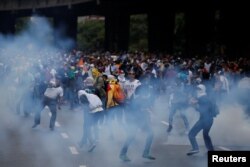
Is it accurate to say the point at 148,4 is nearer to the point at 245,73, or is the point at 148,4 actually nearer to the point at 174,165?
the point at 245,73

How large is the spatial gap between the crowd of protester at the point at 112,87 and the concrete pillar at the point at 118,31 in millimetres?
40704

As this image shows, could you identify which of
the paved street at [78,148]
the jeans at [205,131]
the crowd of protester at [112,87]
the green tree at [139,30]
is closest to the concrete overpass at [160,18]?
the crowd of protester at [112,87]

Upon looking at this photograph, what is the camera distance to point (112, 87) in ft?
50.0

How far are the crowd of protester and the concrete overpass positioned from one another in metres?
14.0

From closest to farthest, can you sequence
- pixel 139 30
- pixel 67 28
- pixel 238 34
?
1. pixel 238 34
2. pixel 67 28
3. pixel 139 30

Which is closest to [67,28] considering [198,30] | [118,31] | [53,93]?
[118,31]

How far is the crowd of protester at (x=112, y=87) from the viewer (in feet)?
45.9

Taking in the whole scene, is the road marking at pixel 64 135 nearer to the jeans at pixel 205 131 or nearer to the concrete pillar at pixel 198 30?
the jeans at pixel 205 131

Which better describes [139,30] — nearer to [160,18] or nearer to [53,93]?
[160,18]

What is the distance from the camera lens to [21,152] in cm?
1434

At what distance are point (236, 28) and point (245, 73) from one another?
20.7 meters

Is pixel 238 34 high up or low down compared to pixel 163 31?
down

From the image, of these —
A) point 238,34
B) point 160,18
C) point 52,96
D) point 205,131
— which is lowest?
point 205,131

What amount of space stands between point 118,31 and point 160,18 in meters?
11.2
